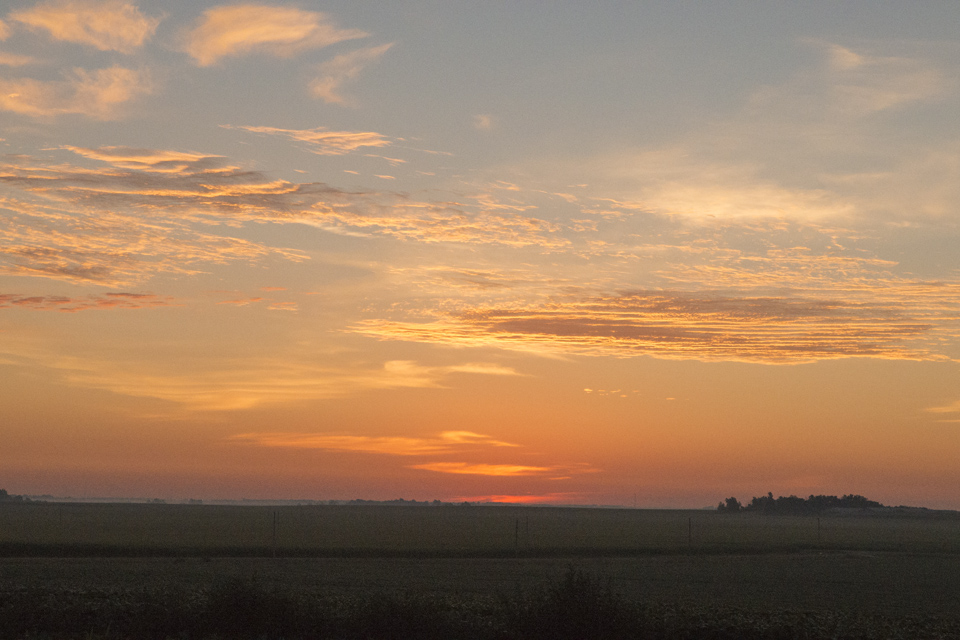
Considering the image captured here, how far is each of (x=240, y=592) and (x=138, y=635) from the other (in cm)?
241

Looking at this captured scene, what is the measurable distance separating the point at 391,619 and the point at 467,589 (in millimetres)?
9431

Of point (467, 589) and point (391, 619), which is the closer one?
point (391, 619)

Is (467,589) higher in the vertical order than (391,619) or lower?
lower

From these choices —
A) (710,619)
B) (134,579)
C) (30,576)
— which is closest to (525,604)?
(710,619)

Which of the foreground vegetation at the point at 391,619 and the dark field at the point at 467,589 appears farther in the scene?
the dark field at the point at 467,589

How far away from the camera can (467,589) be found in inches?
1148

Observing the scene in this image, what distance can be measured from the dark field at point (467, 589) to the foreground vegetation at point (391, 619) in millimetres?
35

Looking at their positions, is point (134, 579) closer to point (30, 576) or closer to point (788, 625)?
point (30, 576)

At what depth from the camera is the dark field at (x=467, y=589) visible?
2027 cm

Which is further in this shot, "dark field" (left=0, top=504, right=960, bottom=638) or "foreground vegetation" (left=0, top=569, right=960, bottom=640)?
"dark field" (left=0, top=504, right=960, bottom=638)

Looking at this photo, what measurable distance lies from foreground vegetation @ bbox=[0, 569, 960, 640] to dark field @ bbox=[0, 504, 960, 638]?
0.11ft

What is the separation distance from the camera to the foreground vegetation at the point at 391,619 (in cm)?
2003

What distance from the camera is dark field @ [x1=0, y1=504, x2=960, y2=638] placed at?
2027 cm

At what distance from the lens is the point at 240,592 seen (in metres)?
20.5
